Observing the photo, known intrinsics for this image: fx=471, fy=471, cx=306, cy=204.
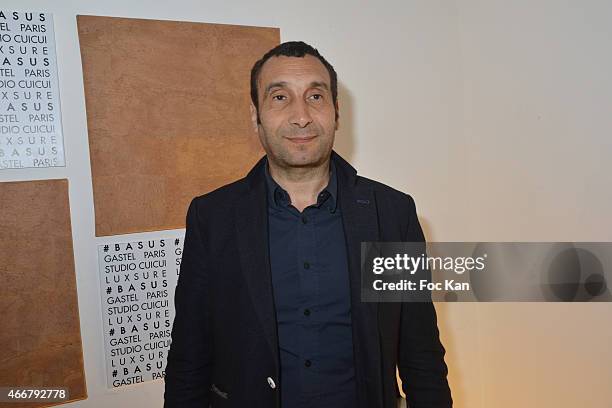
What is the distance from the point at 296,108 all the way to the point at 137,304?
71 cm

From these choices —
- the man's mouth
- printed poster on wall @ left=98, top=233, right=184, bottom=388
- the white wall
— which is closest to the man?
the man's mouth

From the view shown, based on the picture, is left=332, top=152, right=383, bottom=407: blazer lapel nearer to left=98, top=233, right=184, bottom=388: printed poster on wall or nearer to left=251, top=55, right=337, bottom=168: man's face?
left=251, top=55, right=337, bottom=168: man's face

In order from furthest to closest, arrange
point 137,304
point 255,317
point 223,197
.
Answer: point 137,304 → point 223,197 → point 255,317

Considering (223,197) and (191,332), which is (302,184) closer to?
(223,197)

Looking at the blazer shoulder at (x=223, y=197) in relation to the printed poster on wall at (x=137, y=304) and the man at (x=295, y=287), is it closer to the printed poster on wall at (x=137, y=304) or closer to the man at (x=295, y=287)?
the man at (x=295, y=287)

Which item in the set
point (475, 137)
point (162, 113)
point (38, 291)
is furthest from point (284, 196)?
point (475, 137)

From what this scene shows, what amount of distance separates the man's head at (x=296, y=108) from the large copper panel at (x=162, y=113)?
28 centimetres

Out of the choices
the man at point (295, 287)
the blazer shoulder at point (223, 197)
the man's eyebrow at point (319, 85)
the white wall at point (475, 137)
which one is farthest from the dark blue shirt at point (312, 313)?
the white wall at point (475, 137)

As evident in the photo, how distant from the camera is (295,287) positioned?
3.46ft

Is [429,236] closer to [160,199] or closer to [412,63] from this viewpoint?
[412,63]

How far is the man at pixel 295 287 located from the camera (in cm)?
104

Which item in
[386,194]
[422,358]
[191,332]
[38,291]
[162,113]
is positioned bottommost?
[422,358]

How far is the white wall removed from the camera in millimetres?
1281

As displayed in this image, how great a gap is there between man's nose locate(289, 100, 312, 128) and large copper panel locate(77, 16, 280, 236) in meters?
0.38
